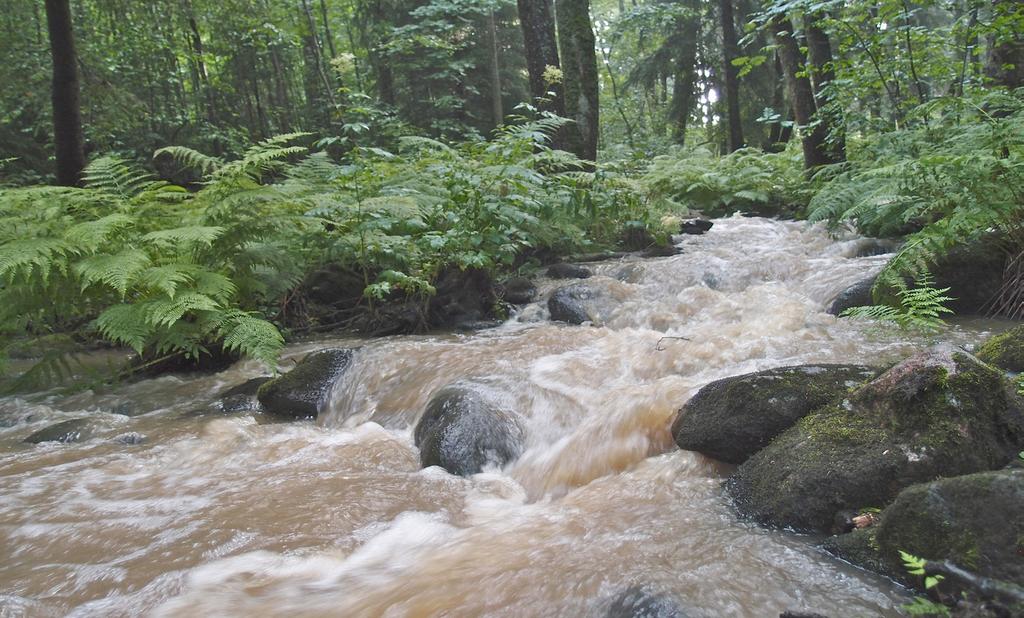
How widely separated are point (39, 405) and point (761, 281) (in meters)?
7.13

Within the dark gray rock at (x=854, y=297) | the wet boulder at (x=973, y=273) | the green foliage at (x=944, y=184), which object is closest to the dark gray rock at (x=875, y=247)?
the green foliage at (x=944, y=184)

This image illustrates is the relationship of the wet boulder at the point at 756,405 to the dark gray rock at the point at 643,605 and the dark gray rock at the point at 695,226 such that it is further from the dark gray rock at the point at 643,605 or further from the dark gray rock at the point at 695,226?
the dark gray rock at the point at 695,226

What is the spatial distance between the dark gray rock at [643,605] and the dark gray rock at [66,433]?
388 cm

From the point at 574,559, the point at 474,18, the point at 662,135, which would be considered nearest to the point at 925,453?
the point at 574,559

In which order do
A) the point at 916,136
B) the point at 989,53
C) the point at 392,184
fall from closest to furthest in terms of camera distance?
1. the point at 392,184
2. the point at 916,136
3. the point at 989,53

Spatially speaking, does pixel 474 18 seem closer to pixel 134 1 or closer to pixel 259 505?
pixel 134 1

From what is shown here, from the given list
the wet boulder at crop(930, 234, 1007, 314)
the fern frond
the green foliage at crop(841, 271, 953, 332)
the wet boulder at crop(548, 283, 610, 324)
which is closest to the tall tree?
the wet boulder at crop(548, 283, 610, 324)

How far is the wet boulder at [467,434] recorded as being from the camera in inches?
137

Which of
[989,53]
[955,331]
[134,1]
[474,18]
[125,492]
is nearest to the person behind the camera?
[125,492]

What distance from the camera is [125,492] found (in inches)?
128

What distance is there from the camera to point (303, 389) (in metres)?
4.62

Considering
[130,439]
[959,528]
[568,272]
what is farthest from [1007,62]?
[130,439]

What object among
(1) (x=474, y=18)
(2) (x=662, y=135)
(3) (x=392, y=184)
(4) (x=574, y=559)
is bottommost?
(4) (x=574, y=559)

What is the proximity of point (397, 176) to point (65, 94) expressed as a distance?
4202mm
